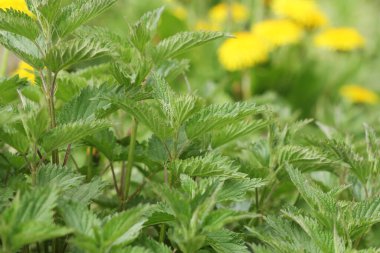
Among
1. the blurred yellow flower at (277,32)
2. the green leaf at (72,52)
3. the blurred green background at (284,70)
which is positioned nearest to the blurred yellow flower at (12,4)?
the green leaf at (72,52)

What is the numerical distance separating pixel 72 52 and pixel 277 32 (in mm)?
2038

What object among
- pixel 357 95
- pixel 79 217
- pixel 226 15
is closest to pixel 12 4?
pixel 79 217

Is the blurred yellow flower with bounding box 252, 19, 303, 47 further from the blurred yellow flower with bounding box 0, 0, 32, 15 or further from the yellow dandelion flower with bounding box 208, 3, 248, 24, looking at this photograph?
the blurred yellow flower with bounding box 0, 0, 32, 15

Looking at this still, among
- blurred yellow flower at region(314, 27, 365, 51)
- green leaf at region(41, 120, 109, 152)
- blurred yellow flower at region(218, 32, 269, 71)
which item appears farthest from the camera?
blurred yellow flower at region(314, 27, 365, 51)

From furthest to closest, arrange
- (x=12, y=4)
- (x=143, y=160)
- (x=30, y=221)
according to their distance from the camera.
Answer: (x=12, y=4) < (x=143, y=160) < (x=30, y=221)

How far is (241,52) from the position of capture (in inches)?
101

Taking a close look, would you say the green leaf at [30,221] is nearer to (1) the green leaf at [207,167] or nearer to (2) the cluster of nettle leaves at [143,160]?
(2) the cluster of nettle leaves at [143,160]

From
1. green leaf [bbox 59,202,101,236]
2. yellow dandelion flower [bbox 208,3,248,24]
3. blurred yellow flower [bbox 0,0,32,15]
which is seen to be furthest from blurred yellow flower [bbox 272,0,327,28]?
green leaf [bbox 59,202,101,236]

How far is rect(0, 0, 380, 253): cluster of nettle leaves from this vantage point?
671mm

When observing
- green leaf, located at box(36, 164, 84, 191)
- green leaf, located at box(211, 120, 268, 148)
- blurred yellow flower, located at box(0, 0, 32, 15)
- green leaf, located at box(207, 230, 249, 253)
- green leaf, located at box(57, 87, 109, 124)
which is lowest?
green leaf, located at box(207, 230, 249, 253)

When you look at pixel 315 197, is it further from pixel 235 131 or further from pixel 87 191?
pixel 87 191

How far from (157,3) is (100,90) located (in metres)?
2.25

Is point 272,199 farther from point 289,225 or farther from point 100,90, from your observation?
point 100,90

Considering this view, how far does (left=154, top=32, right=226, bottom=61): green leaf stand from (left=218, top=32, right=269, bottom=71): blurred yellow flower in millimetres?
1693
